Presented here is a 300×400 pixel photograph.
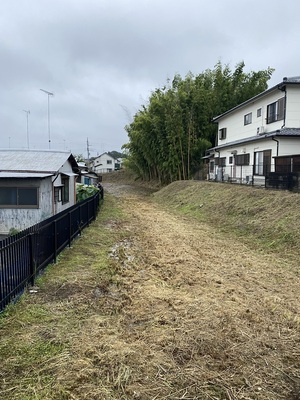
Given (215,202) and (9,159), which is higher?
(9,159)

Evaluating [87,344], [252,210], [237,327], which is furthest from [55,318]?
[252,210]

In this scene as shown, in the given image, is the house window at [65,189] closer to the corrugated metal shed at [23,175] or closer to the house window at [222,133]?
the corrugated metal shed at [23,175]

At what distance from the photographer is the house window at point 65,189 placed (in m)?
12.1

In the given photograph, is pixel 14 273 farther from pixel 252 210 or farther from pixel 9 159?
pixel 9 159

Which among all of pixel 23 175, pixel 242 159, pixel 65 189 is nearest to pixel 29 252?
pixel 23 175

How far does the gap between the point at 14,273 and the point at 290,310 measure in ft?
11.6

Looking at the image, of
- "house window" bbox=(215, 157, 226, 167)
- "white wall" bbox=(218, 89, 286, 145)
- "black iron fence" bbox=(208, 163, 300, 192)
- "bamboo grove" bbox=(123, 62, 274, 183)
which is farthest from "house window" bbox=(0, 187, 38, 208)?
"bamboo grove" bbox=(123, 62, 274, 183)

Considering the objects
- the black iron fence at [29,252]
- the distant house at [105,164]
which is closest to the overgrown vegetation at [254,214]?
the black iron fence at [29,252]

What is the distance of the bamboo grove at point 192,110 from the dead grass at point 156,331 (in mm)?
19052

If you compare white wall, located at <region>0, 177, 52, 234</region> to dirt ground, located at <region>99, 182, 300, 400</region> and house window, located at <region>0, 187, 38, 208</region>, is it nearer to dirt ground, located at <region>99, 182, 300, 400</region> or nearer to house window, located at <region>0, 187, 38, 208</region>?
house window, located at <region>0, 187, 38, 208</region>

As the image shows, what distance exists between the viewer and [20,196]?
32.9 ft

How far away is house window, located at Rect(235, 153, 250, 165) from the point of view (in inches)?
656

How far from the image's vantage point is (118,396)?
2.10 m

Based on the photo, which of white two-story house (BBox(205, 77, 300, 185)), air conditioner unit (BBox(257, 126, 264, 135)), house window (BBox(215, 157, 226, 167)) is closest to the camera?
white two-story house (BBox(205, 77, 300, 185))
